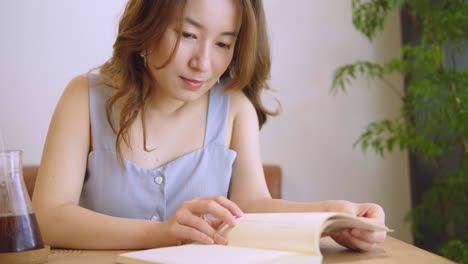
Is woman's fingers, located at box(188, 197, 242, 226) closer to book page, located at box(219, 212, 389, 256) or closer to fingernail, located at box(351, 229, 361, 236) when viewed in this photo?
book page, located at box(219, 212, 389, 256)

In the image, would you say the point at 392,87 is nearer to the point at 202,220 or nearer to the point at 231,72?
the point at 231,72

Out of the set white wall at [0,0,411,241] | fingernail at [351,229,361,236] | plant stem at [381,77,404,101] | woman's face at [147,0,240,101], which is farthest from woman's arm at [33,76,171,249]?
plant stem at [381,77,404,101]

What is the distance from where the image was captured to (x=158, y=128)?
1.55 meters

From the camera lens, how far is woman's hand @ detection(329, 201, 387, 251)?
1.04 m

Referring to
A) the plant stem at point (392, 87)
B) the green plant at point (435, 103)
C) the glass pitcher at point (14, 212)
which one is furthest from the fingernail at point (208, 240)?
the plant stem at point (392, 87)

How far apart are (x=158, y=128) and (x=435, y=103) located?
52.2 inches

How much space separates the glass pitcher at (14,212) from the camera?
91cm

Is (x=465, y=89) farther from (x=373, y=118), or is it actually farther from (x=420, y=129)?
(x=373, y=118)

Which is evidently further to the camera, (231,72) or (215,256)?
(231,72)

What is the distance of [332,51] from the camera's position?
286 centimetres

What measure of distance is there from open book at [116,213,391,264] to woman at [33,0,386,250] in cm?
20

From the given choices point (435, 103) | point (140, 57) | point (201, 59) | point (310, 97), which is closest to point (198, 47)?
point (201, 59)

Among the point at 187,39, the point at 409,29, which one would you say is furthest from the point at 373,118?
the point at 187,39

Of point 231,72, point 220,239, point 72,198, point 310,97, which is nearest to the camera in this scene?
point 220,239
